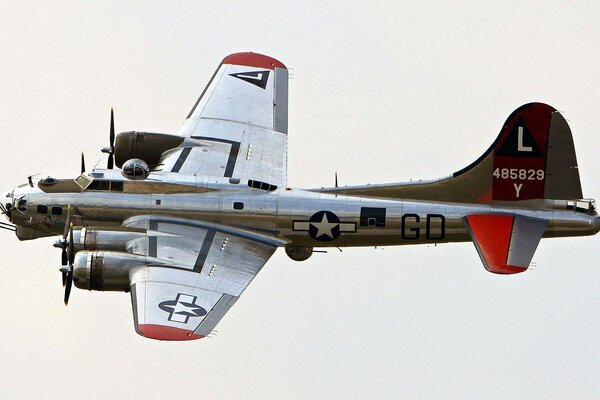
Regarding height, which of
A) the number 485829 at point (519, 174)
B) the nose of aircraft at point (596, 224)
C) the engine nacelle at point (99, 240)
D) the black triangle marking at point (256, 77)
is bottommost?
the engine nacelle at point (99, 240)

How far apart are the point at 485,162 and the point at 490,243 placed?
111 inches

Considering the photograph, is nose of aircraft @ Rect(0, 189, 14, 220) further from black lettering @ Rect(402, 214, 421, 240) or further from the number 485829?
the number 485829

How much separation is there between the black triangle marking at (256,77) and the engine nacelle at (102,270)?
10231mm

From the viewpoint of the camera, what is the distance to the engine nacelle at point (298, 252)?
5134 cm

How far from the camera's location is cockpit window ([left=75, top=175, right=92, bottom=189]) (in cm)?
5106

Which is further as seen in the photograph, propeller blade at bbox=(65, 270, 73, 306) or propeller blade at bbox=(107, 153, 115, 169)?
propeller blade at bbox=(107, 153, 115, 169)

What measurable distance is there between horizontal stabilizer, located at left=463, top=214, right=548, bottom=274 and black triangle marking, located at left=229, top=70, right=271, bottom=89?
9499 millimetres

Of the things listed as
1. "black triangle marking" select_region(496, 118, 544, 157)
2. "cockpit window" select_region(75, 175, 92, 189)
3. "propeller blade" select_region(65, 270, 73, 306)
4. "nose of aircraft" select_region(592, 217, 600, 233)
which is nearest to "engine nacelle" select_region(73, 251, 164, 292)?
"propeller blade" select_region(65, 270, 73, 306)

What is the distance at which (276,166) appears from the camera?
53.3 metres

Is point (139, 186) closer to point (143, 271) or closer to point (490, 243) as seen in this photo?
point (143, 271)

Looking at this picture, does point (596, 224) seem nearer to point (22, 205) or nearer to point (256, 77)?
point (256, 77)

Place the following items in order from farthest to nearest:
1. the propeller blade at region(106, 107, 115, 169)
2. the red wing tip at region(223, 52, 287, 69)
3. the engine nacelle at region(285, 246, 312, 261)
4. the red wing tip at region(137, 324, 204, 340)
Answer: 1. the red wing tip at region(223, 52, 287, 69)
2. the propeller blade at region(106, 107, 115, 169)
3. the engine nacelle at region(285, 246, 312, 261)
4. the red wing tip at region(137, 324, 204, 340)

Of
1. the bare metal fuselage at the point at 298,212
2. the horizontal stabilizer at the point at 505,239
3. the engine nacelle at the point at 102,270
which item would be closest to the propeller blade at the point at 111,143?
the bare metal fuselage at the point at 298,212

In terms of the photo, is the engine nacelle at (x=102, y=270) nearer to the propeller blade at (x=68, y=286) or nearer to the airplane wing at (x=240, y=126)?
the propeller blade at (x=68, y=286)
